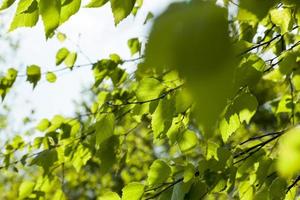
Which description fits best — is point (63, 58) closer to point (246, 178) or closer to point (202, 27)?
point (246, 178)

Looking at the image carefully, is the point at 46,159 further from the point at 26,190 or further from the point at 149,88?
the point at 149,88

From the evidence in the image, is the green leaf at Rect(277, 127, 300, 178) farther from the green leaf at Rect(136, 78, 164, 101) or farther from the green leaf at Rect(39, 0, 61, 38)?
the green leaf at Rect(136, 78, 164, 101)

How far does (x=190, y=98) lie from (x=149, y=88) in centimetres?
97

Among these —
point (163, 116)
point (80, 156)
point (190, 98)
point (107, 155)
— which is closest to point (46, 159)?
point (80, 156)

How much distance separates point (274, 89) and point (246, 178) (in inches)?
49.6

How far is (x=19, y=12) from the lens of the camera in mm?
1099

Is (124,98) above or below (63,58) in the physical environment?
below

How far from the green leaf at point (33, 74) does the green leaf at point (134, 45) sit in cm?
47

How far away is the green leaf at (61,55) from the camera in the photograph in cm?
230

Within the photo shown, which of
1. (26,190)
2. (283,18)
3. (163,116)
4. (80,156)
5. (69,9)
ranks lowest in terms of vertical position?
(26,190)

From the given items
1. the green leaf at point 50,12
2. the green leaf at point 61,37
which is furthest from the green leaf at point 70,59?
the green leaf at point 50,12

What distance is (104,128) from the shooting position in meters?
1.57

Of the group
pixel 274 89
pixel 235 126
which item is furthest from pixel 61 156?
pixel 274 89

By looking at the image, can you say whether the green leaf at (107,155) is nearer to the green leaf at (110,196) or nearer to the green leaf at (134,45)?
the green leaf at (110,196)
